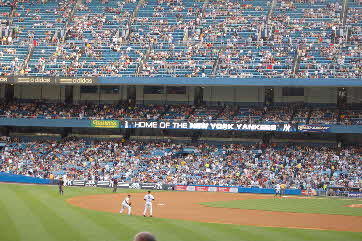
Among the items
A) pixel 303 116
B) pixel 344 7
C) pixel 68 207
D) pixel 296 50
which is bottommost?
pixel 68 207

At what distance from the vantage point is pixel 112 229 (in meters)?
24.1

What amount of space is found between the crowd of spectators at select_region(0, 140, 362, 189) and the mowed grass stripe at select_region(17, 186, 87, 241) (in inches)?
635

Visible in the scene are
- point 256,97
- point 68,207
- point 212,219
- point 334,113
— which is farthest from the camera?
point 256,97

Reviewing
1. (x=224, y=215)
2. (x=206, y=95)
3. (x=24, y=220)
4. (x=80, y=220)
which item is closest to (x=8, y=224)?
(x=24, y=220)

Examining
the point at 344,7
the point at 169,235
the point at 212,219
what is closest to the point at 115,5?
the point at 344,7

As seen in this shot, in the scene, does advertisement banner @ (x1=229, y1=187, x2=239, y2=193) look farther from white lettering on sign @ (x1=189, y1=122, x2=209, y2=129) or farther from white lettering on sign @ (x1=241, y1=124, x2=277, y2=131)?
white lettering on sign @ (x1=189, y1=122, x2=209, y2=129)

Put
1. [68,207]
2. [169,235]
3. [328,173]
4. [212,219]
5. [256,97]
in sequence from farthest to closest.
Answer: [256,97] < [328,173] < [68,207] < [212,219] < [169,235]

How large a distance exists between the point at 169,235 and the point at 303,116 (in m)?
37.1

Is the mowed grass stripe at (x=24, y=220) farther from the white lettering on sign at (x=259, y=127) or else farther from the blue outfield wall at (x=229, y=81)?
the white lettering on sign at (x=259, y=127)

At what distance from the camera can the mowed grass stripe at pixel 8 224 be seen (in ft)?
70.4

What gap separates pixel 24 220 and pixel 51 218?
55.2 inches

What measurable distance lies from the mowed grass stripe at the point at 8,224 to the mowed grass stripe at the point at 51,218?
1.32m

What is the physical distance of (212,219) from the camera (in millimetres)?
29000

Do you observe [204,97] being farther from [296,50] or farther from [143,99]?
[296,50]
